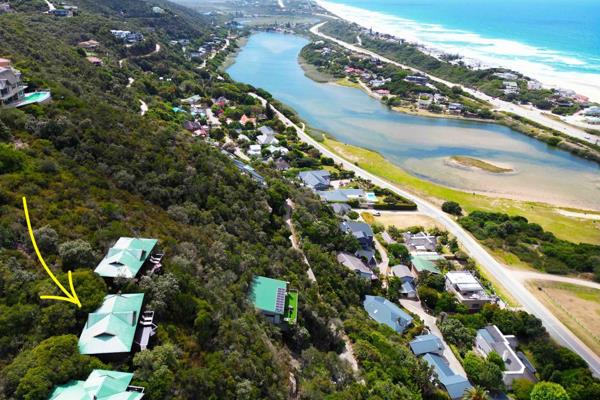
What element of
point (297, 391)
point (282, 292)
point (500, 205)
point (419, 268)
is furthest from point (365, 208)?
point (297, 391)

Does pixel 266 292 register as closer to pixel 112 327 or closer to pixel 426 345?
pixel 112 327

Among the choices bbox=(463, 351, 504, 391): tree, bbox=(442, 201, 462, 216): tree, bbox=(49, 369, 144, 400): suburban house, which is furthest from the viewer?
bbox=(442, 201, 462, 216): tree

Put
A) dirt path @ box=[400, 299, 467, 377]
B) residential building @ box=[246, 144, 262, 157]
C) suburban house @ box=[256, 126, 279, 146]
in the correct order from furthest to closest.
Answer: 1. suburban house @ box=[256, 126, 279, 146]
2. residential building @ box=[246, 144, 262, 157]
3. dirt path @ box=[400, 299, 467, 377]

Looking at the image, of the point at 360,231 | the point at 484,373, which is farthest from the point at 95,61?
the point at 484,373

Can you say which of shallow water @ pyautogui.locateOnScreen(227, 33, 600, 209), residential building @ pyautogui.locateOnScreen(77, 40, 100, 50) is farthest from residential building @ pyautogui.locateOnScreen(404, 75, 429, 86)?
residential building @ pyautogui.locateOnScreen(77, 40, 100, 50)

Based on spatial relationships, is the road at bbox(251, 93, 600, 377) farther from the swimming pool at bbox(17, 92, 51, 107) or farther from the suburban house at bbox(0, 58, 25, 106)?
the suburban house at bbox(0, 58, 25, 106)

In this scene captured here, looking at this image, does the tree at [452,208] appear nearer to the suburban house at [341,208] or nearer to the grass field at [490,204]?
the grass field at [490,204]
